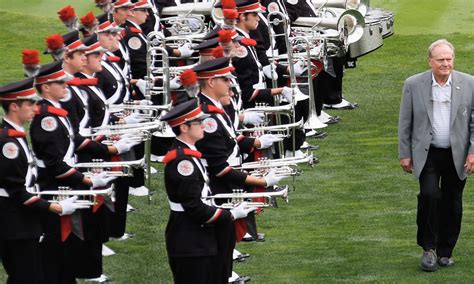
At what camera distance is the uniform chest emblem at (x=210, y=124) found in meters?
11.2

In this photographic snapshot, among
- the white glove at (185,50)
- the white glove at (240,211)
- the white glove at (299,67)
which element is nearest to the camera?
the white glove at (240,211)

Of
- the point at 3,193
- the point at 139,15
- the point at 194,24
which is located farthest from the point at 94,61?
the point at 194,24

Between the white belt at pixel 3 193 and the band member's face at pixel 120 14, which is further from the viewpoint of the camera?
the band member's face at pixel 120 14

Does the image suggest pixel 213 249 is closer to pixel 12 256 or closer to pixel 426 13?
pixel 12 256

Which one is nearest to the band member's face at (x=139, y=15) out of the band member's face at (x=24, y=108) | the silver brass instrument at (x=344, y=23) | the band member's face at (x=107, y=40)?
the band member's face at (x=107, y=40)

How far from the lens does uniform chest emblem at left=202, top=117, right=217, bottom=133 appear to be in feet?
36.8

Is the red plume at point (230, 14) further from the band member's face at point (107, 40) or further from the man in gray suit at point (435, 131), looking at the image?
the man in gray suit at point (435, 131)

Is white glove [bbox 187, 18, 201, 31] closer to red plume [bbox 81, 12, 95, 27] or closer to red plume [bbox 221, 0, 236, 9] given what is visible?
red plume [bbox 221, 0, 236, 9]

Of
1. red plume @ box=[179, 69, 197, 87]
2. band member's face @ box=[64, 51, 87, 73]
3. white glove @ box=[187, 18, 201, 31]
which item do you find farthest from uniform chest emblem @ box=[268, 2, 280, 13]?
red plume @ box=[179, 69, 197, 87]

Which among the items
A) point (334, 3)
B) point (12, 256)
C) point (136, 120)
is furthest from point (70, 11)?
point (334, 3)

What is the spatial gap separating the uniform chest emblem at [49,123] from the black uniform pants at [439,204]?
3.13 meters

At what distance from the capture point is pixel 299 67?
53.6ft

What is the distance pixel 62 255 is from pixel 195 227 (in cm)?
167

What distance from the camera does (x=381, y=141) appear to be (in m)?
18.2
